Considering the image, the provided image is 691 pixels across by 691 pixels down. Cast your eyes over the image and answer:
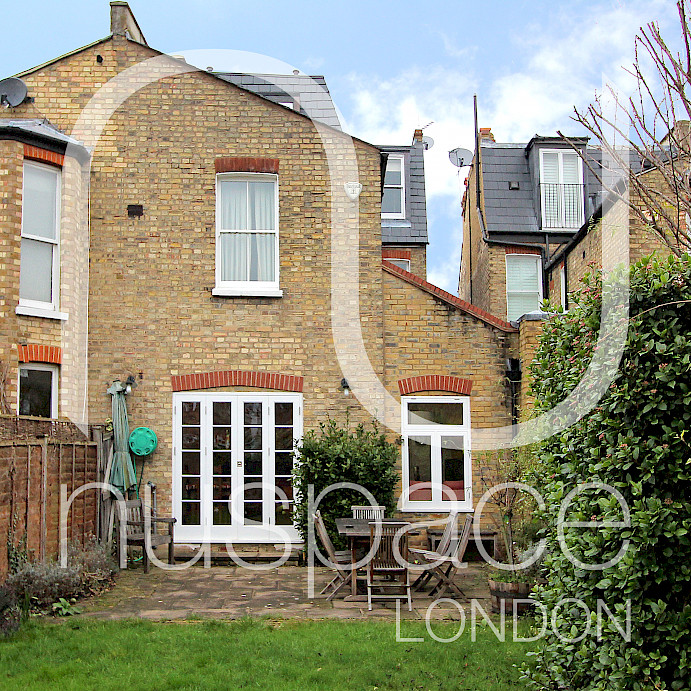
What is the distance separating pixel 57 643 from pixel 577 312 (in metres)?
5.28

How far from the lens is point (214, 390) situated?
526 inches

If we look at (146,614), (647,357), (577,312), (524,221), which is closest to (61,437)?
(146,614)

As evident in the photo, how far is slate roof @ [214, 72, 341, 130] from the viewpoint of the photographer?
15.8 metres

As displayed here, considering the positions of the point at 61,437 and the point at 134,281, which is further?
the point at 134,281

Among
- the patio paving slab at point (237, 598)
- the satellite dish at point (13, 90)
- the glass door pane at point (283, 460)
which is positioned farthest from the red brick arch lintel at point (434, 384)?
the satellite dish at point (13, 90)

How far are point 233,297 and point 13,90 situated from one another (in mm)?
4895

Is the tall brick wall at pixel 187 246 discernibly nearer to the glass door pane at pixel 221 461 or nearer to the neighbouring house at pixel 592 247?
the glass door pane at pixel 221 461

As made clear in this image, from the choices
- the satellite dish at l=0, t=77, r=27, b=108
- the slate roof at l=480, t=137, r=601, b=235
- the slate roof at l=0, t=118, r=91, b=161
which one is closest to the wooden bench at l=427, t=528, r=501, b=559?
the slate roof at l=0, t=118, r=91, b=161

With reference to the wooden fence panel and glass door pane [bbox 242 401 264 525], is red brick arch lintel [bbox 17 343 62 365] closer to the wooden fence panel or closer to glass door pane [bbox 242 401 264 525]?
the wooden fence panel

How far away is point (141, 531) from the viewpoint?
488 inches

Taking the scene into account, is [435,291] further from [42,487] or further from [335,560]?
[42,487]

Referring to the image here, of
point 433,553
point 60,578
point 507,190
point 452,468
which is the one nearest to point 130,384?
point 60,578

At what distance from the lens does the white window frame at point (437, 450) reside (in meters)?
13.6

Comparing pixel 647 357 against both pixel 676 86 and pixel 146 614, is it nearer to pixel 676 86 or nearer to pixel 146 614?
pixel 676 86
